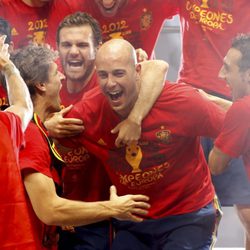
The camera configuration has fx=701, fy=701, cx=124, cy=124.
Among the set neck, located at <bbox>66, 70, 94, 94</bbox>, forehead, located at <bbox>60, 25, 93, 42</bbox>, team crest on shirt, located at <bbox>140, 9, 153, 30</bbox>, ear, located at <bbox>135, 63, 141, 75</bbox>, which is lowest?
neck, located at <bbox>66, 70, 94, 94</bbox>

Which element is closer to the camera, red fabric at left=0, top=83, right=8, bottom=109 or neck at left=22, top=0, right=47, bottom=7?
red fabric at left=0, top=83, right=8, bottom=109

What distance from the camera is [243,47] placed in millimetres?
1456

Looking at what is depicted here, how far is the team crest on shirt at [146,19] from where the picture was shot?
1605 mm

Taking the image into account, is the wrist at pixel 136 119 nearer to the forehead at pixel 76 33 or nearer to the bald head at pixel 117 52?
the bald head at pixel 117 52

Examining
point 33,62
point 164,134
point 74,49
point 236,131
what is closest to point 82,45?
point 74,49

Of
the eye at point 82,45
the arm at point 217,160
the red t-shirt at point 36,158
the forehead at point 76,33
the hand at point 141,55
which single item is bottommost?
the arm at point 217,160

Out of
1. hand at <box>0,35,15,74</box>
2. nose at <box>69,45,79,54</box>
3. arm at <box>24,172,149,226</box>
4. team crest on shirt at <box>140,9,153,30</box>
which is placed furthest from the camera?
team crest on shirt at <box>140,9,153,30</box>

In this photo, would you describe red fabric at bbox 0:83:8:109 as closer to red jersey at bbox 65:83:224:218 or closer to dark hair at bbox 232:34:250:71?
red jersey at bbox 65:83:224:218

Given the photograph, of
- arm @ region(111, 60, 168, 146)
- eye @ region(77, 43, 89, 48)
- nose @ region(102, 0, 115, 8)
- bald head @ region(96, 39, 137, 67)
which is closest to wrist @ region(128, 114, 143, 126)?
arm @ region(111, 60, 168, 146)

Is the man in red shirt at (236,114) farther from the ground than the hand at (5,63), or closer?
closer

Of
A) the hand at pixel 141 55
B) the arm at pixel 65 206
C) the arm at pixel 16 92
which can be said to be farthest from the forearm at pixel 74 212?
the hand at pixel 141 55

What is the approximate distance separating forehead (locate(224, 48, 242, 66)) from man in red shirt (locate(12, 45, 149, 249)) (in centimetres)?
34

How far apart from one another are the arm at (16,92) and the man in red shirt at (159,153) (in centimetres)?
14

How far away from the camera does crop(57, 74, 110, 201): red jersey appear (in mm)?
1522
